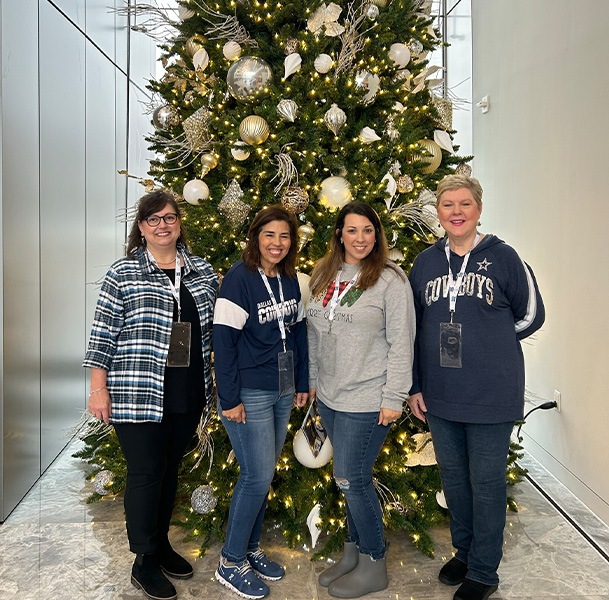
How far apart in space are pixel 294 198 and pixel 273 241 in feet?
1.94

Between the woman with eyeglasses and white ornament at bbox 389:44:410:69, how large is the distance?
4.35ft

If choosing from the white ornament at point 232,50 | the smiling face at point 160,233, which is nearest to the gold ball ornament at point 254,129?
the white ornament at point 232,50

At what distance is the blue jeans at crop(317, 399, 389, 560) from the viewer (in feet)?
6.80

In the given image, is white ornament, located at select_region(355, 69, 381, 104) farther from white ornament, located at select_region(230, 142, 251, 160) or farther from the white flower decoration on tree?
white ornament, located at select_region(230, 142, 251, 160)

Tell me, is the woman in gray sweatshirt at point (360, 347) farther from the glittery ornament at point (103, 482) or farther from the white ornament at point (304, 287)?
the glittery ornament at point (103, 482)

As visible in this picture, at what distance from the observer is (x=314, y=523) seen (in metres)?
2.57

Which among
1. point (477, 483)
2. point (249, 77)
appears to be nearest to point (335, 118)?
point (249, 77)

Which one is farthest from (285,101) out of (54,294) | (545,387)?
(545,387)

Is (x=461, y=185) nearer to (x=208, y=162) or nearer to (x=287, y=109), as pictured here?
(x=287, y=109)

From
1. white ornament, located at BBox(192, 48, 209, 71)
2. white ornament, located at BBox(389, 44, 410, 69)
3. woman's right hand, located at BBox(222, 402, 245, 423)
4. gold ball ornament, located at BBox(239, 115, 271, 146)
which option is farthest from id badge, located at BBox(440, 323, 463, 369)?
white ornament, located at BBox(192, 48, 209, 71)

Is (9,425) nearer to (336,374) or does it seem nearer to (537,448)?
(336,374)

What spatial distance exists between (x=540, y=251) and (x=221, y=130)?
2275 millimetres

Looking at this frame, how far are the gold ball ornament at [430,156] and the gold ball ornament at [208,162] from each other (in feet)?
3.03

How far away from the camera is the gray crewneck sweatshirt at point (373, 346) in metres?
2.02
